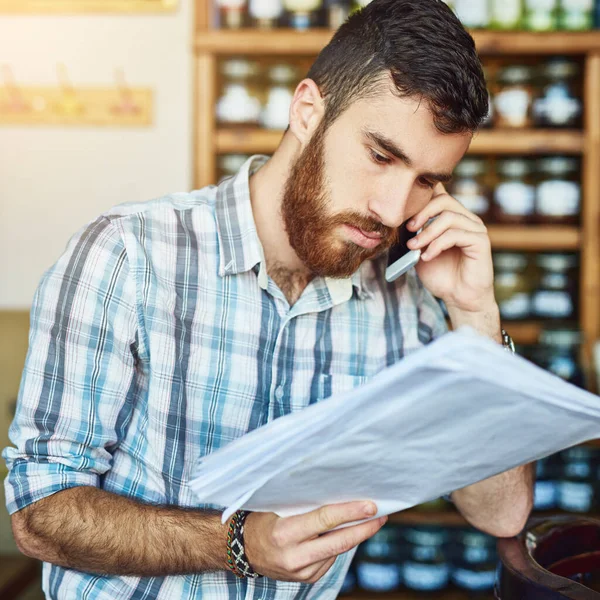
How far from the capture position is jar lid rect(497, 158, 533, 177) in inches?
78.5

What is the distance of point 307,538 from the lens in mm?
711

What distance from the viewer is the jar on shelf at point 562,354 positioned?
76.0 inches

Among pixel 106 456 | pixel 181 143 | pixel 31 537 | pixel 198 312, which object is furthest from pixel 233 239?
pixel 181 143

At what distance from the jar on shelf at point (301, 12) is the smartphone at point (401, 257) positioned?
3.48 feet

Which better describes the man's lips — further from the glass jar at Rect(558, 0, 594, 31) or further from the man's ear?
the glass jar at Rect(558, 0, 594, 31)

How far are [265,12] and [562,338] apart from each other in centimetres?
122

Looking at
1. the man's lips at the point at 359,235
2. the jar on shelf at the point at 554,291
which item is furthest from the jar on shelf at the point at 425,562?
the man's lips at the point at 359,235

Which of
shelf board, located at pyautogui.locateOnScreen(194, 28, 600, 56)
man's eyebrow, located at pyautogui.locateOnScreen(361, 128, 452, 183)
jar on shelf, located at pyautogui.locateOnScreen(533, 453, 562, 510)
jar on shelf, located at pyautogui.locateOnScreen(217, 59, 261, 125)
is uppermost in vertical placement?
shelf board, located at pyautogui.locateOnScreen(194, 28, 600, 56)

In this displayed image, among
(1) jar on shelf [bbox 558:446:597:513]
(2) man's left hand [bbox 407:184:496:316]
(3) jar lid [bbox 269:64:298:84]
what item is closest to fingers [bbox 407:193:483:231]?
(2) man's left hand [bbox 407:184:496:316]

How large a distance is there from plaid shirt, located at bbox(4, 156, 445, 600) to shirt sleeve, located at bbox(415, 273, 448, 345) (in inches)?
4.4

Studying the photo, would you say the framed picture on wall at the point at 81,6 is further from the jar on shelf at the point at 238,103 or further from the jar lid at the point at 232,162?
the jar lid at the point at 232,162

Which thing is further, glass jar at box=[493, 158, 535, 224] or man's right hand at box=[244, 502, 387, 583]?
glass jar at box=[493, 158, 535, 224]

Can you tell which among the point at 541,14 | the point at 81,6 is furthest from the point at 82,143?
the point at 541,14

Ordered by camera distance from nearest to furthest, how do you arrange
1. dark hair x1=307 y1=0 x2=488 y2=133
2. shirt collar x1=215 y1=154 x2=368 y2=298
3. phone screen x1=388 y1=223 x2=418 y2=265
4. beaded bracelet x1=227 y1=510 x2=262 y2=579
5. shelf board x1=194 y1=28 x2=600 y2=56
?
beaded bracelet x1=227 y1=510 x2=262 y2=579, dark hair x1=307 y1=0 x2=488 y2=133, shirt collar x1=215 y1=154 x2=368 y2=298, phone screen x1=388 y1=223 x2=418 y2=265, shelf board x1=194 y1=28 x2=600 y2=56
